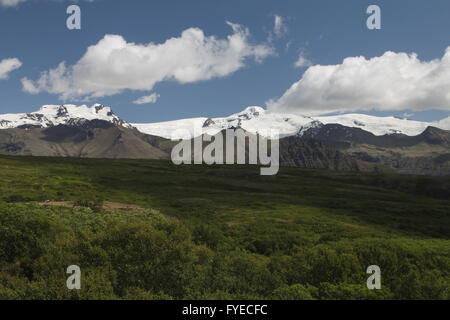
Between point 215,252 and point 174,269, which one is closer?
point 174,269

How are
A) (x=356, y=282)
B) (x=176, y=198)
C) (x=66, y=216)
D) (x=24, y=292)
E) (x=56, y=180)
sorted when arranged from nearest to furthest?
(x=24, y=292) → (x=356, y=282) → (x=66, y=216) → (x=176, y=198) → (x=56, y=180)

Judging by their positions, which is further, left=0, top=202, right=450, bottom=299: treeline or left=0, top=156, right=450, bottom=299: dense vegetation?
left=0, top=156, right=450, bottom=299: dense vegetation

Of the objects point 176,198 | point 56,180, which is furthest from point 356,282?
point 56,180

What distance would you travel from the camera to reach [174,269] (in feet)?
124

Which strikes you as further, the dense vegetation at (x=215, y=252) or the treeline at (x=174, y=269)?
the dense vegetation at (x=215, y=252)

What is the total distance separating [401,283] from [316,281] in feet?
25.0

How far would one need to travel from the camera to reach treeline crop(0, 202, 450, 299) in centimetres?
3160

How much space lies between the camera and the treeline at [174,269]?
104 feet

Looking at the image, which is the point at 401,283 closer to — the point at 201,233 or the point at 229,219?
the point at 201,233

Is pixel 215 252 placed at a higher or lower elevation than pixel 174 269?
A: lower

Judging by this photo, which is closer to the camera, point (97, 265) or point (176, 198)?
point (97, 265)
